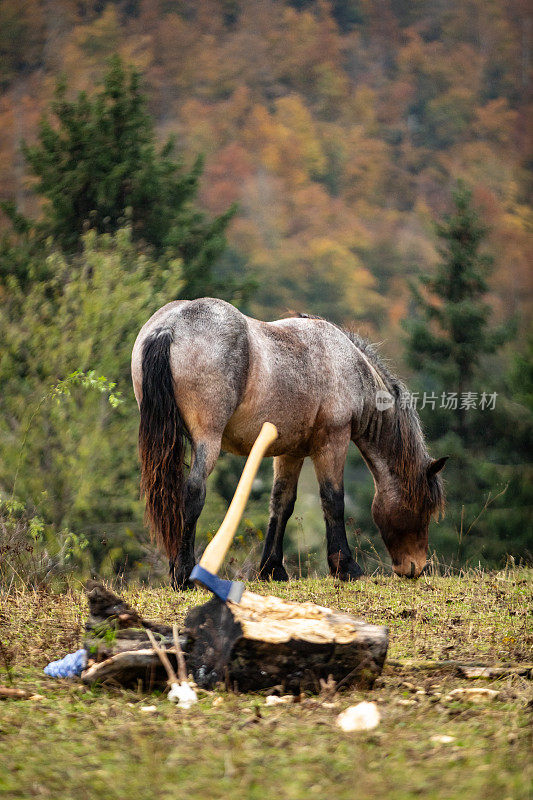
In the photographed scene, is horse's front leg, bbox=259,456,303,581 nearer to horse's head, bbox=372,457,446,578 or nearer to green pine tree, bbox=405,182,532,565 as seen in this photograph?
horse's head, bbox=372,457,446,578

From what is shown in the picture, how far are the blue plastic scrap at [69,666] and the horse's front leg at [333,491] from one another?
435 centimetres

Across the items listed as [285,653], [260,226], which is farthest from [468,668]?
[260,226]

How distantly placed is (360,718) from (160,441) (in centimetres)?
359

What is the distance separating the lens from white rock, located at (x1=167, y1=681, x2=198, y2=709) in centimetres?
371

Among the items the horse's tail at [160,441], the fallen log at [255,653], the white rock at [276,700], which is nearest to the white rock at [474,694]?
the fallen log at [255,653]

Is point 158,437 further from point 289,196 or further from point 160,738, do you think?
point 289,196

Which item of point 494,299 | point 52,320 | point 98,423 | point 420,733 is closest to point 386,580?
point 420,733

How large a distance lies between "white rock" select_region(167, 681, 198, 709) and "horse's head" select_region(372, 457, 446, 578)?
204 inches

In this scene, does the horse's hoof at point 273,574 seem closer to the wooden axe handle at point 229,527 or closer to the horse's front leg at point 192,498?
the horse's front leg at point 192,498

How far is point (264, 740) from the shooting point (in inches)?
124

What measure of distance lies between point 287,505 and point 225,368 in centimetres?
233

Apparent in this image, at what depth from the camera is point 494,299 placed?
3950 centimetres

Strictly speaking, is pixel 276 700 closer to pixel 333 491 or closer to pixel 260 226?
pixel 333 491

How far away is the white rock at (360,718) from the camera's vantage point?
325 centimetres
